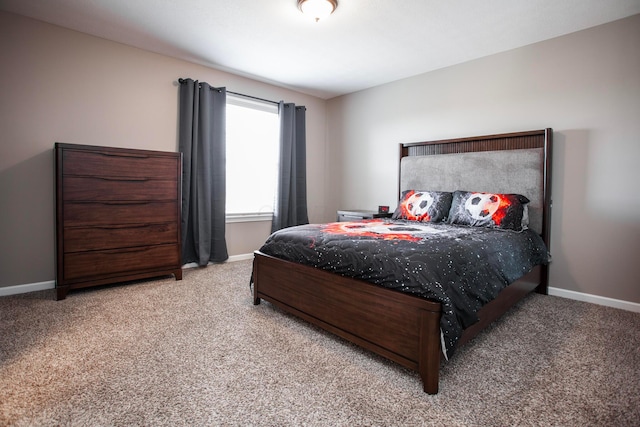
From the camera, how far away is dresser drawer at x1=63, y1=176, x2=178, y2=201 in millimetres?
2760

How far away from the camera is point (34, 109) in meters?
2.90

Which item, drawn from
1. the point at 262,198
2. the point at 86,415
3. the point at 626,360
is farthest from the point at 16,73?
the point at 626,360

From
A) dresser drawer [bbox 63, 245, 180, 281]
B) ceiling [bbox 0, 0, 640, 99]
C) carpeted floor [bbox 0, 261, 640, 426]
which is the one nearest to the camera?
carpeted floor [bbox 0, 261, 640, 426]

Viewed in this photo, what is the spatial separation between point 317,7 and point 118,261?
278 centimetres

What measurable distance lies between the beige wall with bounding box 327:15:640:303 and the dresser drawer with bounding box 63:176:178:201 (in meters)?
3.15

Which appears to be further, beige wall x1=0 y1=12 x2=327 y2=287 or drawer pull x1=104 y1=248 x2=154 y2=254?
drawer pull x1=104 y1=248 x2=154 y2=254

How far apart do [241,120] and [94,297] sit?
261 centimetres

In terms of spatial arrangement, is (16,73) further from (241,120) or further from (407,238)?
(407,238)

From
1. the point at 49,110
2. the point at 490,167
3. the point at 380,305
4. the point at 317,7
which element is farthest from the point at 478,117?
the point at 49,110

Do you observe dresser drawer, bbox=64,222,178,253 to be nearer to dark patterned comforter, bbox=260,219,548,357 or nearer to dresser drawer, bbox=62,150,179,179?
dresser drawer, bbox=62,150,179,179

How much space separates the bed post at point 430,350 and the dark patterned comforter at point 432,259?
4cm

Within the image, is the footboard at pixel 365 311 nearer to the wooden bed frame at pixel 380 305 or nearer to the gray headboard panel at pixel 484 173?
the wooden bed frame at pixel 380 305

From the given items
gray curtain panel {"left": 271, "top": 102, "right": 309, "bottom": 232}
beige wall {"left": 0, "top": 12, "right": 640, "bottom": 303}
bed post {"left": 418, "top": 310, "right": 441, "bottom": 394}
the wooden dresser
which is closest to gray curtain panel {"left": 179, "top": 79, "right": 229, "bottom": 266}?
beige wall {"left": 0, "top": 12, "right": 640, "bottom": 303}

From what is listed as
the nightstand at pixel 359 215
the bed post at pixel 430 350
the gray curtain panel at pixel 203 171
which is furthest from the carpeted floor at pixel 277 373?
the nightstand at pixel 359 215
